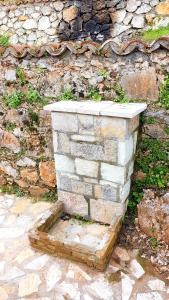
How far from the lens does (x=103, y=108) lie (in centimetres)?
348

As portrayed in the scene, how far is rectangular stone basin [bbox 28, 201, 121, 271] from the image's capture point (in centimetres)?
339

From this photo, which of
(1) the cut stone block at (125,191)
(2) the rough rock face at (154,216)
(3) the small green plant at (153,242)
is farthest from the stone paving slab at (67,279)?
(1) the cut stone block at (125,191)

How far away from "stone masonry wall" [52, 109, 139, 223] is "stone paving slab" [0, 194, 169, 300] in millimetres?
662

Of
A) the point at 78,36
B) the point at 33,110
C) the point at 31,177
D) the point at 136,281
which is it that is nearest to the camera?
the point at 136,281

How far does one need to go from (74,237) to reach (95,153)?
1095 millimetres

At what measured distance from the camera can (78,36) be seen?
708 cm

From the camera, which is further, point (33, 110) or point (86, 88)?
point (33, 110)

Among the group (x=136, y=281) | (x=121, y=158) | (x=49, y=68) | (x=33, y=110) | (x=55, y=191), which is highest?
(x=49, y=68)

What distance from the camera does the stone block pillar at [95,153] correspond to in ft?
11.3

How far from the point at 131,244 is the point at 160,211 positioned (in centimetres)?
55

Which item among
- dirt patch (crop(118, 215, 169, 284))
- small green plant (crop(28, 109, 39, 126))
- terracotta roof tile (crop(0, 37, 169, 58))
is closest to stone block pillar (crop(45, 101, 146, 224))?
dirt patch (crop(118, 215, 169, 284))

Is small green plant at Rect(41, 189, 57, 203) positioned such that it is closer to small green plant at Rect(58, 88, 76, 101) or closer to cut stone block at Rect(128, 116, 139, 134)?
small green plant at Rect(58, 88, 76, 101)

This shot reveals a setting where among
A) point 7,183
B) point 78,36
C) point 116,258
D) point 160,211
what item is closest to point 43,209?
point 7,183

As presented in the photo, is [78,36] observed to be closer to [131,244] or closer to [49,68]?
[49,68]
